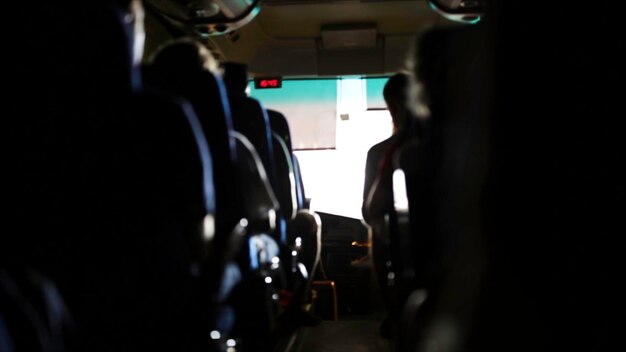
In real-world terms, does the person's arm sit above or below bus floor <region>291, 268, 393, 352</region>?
above

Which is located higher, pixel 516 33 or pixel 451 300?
pixel 516 33

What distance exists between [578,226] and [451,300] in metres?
0.57

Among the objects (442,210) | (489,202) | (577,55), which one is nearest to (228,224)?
(442,210)

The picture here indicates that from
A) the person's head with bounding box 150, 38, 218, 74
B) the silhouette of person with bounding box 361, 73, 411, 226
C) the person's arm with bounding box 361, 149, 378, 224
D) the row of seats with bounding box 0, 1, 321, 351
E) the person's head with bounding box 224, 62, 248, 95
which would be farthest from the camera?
the person's arm with bounding box 361, 149, 378, 224

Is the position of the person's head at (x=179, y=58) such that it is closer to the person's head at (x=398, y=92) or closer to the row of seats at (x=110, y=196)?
the row of seats at (x=110, y=196)

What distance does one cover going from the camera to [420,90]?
1.81m

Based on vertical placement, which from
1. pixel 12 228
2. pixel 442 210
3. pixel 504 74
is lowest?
pixel 442 210

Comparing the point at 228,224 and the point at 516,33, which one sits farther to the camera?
the point at 228,224

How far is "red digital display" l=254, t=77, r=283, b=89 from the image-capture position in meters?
5.85

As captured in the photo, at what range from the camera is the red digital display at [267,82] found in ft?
19.2

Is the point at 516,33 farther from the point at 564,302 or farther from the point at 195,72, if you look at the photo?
the point at 195,72

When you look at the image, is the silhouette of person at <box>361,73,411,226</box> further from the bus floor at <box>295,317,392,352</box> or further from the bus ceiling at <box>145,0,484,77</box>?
the bus ceiling at <box>145,0,484,77</box>

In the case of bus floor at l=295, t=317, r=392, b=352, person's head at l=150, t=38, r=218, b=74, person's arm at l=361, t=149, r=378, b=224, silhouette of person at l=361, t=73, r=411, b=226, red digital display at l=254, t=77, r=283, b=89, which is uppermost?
person's head at l=150, t=38, r=218, b=74

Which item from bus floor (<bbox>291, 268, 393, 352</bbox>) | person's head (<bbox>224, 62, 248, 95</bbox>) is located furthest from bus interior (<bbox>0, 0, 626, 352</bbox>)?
bus floor (<bbox>291, 268, 393, 352</bbox>)
